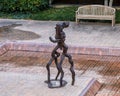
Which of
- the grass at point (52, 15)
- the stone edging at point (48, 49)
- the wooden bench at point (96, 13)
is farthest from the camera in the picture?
the grass at point (52, 15)

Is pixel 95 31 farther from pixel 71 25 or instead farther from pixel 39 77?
pixel 39 77

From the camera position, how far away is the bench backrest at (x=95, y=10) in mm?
15445

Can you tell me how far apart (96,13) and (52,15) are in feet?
6.60

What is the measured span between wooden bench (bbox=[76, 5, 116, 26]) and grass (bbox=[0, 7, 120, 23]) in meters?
0.57

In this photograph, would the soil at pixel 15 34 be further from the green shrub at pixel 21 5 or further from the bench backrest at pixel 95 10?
the bench backrest at pixel 95 10

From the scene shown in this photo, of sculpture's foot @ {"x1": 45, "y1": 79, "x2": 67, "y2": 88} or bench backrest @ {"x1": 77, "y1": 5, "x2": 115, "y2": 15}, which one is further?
bench backrest @ {"x1": 77, "y1": 5, "x2": 115, "y2": 15}

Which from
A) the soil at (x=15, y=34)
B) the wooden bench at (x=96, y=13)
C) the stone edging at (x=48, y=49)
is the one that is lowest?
the soil at (x=15, y=34)

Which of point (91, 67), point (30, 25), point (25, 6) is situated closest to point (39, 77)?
point (91, 67)

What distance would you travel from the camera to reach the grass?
54.0 ft

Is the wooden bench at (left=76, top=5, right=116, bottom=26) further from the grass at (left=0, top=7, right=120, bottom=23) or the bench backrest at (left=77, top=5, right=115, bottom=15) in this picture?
the grass at (left=0, top=7, right=120, bottom=23)

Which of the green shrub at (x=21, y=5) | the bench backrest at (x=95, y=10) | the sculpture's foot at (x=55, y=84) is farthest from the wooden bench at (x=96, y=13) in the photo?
the sculpture's foot at (x=55, y=84)

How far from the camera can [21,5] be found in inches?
685

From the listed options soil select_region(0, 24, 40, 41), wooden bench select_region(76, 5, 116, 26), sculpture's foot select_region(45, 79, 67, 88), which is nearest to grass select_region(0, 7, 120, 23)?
wooden bench select_region(76, 5, 116, 26)

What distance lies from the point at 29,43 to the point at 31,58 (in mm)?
1190
